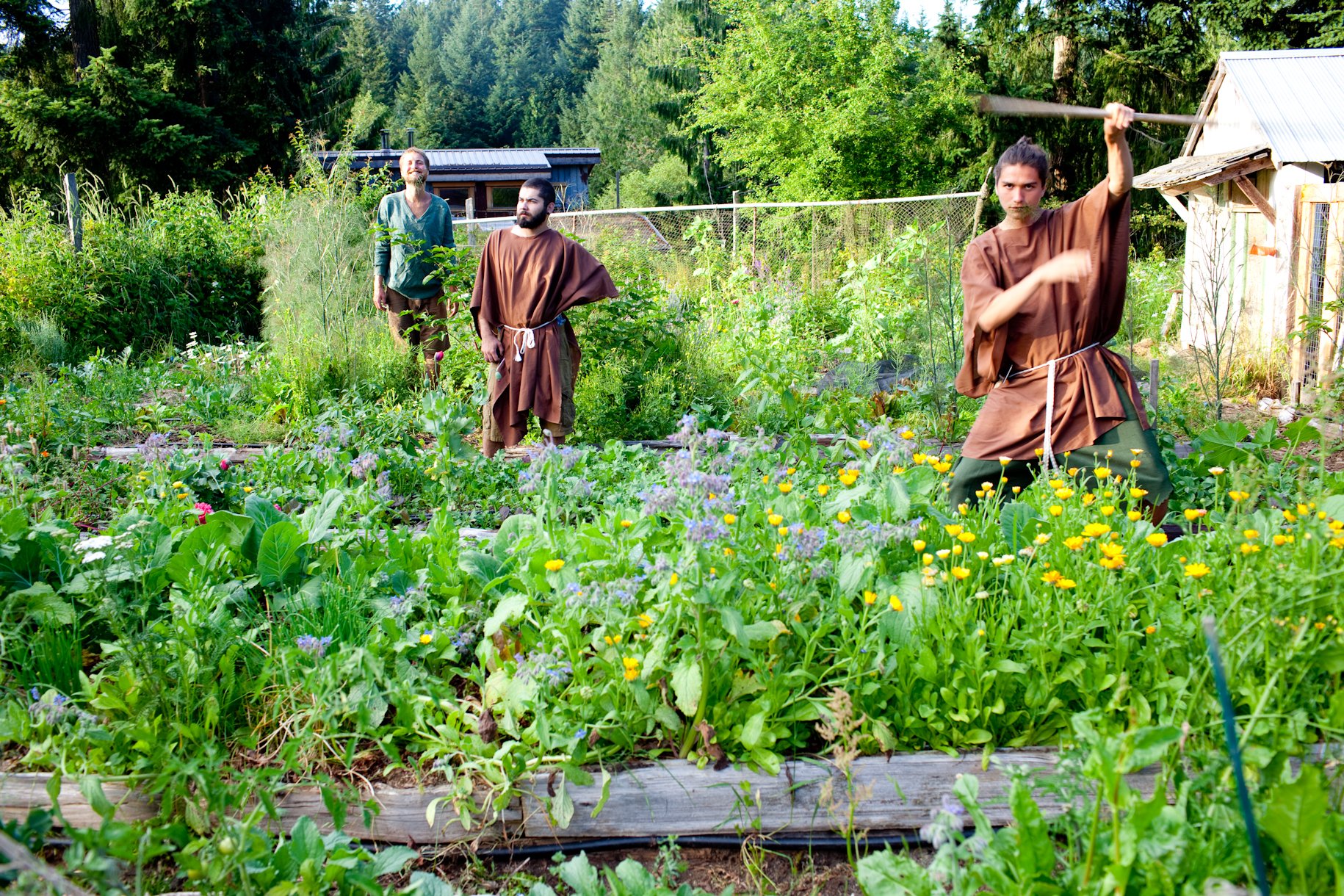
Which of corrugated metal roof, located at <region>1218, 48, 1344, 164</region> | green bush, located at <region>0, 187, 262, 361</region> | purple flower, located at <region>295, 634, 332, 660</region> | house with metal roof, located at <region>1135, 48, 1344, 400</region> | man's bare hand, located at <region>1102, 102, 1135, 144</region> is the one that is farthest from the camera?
corrugated metal roof, located at <region>1218, 48, 1344, 164</region>

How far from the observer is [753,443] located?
354 centimetres

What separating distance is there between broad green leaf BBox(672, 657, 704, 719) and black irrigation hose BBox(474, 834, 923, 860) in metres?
0.32

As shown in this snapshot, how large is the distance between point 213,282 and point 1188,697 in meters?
11.2

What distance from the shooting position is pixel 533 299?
5.86 meters

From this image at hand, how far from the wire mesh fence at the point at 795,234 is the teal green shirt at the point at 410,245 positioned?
12.6 ft

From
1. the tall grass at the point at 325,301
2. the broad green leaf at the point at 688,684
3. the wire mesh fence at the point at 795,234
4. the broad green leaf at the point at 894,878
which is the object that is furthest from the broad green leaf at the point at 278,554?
the wire mesh fence at the point at 795,234

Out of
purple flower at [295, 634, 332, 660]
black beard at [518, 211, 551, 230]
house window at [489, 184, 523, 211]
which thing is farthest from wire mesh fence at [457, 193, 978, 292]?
house window at [489, 184, 523, 211]

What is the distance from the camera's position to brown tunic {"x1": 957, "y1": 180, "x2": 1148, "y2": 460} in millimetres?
3848

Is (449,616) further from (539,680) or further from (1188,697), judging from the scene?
(1188,697)

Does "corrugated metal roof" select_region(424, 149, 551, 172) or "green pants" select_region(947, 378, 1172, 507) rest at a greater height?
"corrugated metal roof" select_region(424, 149, 551, 172)

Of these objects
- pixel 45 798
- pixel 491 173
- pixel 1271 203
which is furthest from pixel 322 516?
pixel 491 173

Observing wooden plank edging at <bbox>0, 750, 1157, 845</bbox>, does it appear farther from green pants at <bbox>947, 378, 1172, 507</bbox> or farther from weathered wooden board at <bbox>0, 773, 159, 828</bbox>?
green pants at <bbox>947, 378, 1172, 507</bbox>

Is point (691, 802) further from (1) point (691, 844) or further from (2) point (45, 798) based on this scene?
(2) point (45, 798)

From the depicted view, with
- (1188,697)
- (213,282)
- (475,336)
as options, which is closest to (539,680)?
(1188,697)
